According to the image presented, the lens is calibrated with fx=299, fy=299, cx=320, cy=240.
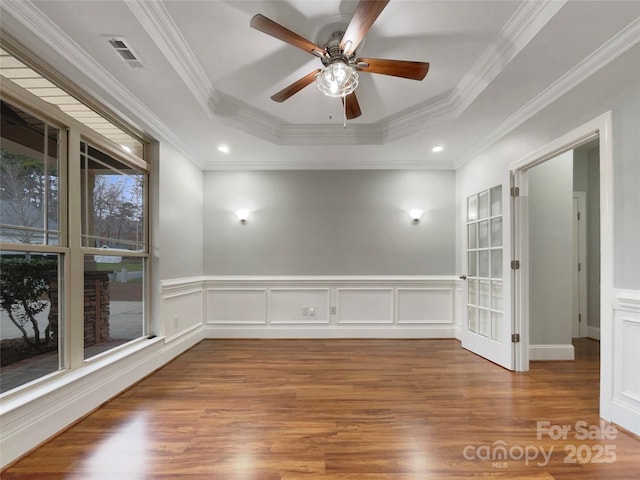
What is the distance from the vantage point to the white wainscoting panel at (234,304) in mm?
4246

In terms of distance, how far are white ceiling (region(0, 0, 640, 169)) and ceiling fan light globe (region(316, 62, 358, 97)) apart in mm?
311

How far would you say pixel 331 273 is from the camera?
14.1 feet

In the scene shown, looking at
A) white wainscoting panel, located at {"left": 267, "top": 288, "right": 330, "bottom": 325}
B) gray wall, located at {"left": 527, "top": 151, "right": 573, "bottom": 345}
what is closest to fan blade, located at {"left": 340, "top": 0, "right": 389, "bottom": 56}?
gray wall, located at {"left": 527, "top": 151, "right": 573, "bottom": 345}

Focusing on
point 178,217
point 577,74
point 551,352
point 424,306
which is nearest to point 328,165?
point 178,217

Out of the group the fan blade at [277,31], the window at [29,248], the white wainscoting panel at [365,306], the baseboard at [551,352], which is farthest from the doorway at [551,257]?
the window at [29,248]

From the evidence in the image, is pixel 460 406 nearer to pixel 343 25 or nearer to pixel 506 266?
pixel 506 266

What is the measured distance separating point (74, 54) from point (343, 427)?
304cm

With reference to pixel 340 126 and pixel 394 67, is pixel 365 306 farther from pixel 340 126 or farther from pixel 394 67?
pixel 394 67

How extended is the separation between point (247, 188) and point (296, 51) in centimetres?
238

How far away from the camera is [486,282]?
136 inches

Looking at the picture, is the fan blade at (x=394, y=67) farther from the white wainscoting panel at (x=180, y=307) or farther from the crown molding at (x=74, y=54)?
the white wainscoting panel at (x=180, y=307)

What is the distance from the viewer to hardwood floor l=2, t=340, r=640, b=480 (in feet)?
5.34

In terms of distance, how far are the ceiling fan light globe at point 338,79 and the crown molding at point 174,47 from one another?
0.98m

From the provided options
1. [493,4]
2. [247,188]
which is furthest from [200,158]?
[493,4]
